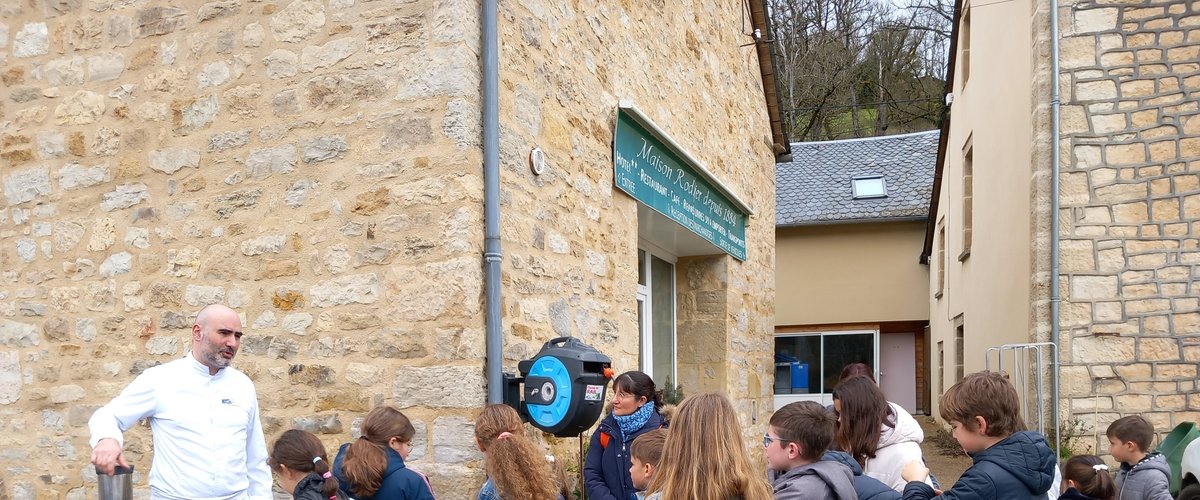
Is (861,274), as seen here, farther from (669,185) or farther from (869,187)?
(669,185)

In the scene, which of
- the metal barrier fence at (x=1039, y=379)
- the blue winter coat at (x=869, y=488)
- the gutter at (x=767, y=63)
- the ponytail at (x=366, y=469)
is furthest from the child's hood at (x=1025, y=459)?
the gutter at (x=767, y=63)

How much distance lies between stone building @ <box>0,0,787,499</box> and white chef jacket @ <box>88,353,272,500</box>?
999 mm

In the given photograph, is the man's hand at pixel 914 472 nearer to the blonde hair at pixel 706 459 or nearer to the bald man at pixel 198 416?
the blonde hair at pixel 706 459

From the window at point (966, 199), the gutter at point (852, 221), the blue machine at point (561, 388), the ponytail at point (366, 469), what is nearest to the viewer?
the ponytail at point (366, 469)

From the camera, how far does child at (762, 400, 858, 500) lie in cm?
287

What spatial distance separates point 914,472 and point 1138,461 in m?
2.21

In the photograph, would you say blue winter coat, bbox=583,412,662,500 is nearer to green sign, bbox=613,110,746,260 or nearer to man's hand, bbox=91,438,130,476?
green sign, bbox=613,110,746,260

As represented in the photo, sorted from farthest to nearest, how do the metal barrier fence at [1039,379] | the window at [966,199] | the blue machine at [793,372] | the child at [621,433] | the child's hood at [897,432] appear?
the blue machine at [793,372]
the window at [966,199]
the metal barrier fence at [1039,379]
the child at [621,433]
the child's hood at [897,432]

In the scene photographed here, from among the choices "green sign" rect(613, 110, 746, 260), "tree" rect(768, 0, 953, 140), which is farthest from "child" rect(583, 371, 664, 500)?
"tree" rect(768, 0, 953, 140)

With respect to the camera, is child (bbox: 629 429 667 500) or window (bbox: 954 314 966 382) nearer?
child (bbox: 629 429 667 500)

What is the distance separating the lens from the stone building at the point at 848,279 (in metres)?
18.9

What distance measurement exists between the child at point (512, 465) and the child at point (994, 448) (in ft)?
4.40

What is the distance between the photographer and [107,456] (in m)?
3.00

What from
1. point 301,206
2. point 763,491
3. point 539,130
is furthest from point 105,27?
point 763,491
